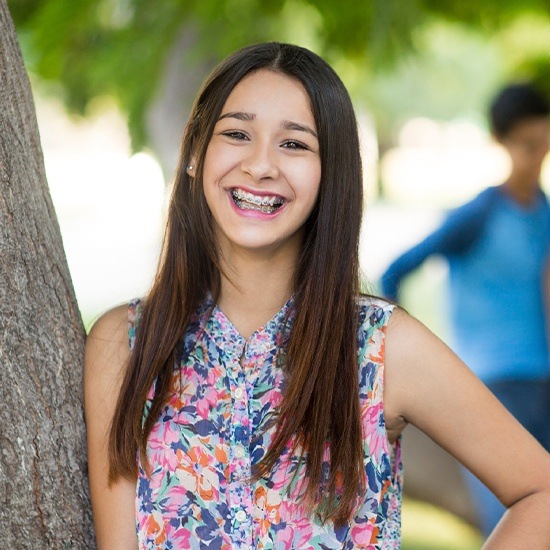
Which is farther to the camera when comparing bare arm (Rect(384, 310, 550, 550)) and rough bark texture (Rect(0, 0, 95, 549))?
bare arm (Rect(384, 310, 550, 550))

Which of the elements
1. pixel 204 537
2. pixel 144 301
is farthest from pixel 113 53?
pixel 204 537

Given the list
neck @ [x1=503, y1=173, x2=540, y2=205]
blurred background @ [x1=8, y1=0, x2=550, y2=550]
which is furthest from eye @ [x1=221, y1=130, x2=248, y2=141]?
neck @ [x1=503, y1=173, x2=540, y2=205]

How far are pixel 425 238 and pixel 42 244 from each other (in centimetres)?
218

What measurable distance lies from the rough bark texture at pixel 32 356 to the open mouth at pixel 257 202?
15.8 inches

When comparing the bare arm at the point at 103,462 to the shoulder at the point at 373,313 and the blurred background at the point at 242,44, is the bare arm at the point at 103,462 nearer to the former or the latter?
the blurred background at the point at 242,44

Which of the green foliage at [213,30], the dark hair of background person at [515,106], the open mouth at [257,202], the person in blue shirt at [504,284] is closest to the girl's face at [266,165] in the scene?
the open mouth at [257,202]

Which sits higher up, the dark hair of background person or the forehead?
the dark hair of background person

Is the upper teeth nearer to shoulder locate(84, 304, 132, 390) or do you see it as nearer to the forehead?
the forehead

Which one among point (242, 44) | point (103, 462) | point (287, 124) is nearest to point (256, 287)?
point (287, 124)

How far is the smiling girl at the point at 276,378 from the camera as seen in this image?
2.14 meters

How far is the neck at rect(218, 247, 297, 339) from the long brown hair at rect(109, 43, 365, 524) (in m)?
0.03

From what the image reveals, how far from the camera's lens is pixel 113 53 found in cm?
370

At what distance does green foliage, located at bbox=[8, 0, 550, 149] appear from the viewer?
3275 millimetres

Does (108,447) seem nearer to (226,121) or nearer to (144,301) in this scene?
(144,301)
